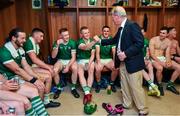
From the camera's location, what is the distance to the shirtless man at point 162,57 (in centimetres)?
421

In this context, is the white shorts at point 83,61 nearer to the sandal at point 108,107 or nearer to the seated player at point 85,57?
the seated player at point 85,57

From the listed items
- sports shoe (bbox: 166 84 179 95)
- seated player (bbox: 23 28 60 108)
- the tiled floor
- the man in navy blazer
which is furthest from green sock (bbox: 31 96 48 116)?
sports shoe (bbox: 166 84 179 95)

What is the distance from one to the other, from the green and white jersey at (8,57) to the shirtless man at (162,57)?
243cm

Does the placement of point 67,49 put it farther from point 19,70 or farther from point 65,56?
point 19,70

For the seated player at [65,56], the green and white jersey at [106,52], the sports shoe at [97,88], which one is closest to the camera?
the seated player at [65,56]

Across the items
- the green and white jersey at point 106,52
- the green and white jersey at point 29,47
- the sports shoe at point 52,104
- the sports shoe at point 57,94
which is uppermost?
the green and white jersey at point 29,47

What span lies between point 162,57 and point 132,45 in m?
1.64

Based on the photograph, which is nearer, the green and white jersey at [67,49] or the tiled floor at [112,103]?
the tiled floor at [112,103]

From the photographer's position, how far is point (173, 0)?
5055 millimetres

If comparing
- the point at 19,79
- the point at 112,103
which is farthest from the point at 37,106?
the point at 112,103

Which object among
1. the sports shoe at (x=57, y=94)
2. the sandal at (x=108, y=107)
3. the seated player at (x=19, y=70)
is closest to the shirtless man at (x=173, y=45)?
the sandal at (x=108, y=107)

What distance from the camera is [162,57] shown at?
4484 millimetres

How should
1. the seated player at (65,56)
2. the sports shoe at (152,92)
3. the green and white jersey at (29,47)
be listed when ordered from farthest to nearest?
the seated player at (65,56) → the sports shoe at (152,92) → the green and white jersey at (29,47)

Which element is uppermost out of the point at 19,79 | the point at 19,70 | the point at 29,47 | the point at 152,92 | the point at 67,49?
the point at 29,47
